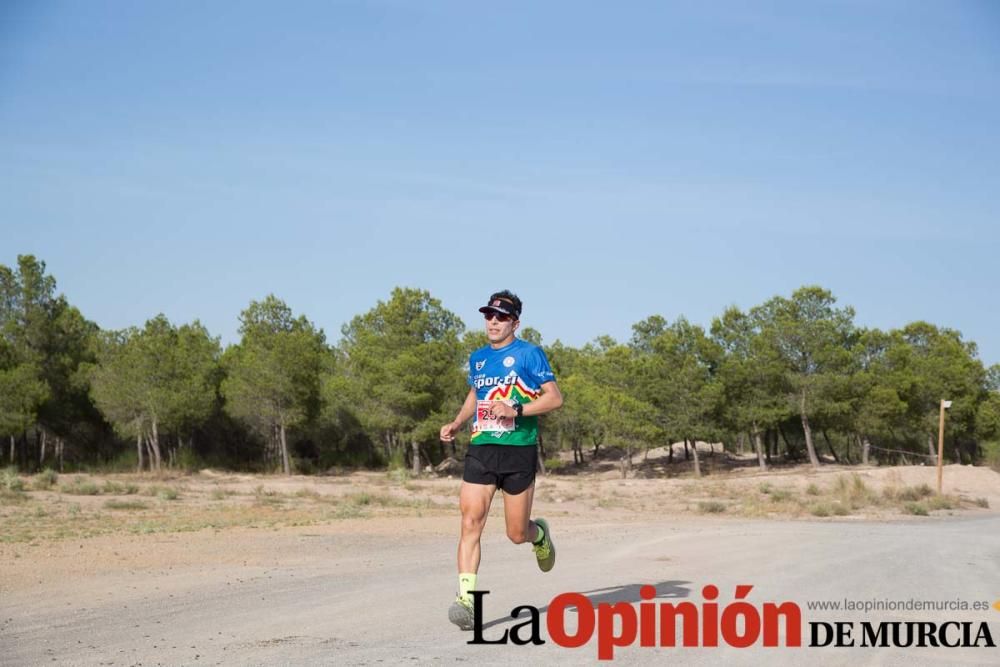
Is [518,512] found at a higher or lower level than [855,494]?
higher

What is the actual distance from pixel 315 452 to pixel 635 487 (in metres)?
26.6

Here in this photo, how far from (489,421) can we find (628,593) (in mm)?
2372

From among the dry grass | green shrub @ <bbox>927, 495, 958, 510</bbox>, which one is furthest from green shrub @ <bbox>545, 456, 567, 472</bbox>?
green shrub @ <bbox>927, 495, 958, 510</bbox>

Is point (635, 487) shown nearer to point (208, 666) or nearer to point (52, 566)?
point (52, 566)

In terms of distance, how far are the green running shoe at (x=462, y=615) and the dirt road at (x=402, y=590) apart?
101 millimetres

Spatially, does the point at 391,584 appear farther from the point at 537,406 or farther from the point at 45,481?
the point at 45,481

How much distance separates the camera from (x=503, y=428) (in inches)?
284

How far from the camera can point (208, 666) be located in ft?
19.1

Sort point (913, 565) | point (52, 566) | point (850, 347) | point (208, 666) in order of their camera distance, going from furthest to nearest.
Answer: point (850, 347) < point (52, 566) < point (913, 565) < point (208, 666)

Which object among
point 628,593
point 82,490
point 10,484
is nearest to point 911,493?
point 82,490

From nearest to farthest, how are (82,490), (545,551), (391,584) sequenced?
(545,551)
(391,584)
(82,490)

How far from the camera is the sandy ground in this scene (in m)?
6.31

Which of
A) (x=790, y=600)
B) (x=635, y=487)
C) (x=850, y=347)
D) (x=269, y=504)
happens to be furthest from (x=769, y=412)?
(x=790, y=600)

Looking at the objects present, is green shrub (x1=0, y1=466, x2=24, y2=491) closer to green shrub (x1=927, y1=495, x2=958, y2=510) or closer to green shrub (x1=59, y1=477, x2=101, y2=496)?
green shrub (x1=59, y1=477, x2=101, y2=496)
